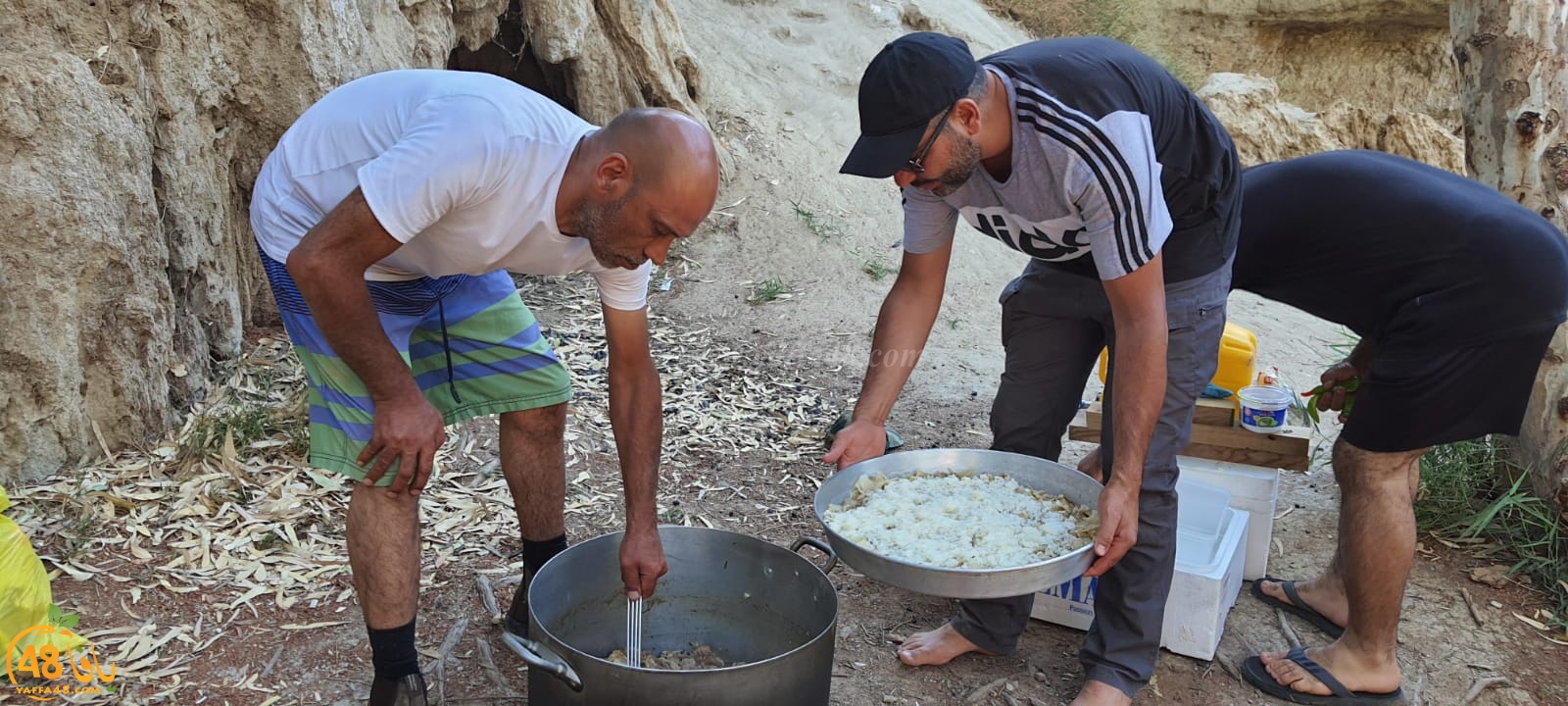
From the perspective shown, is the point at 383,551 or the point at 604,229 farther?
the point at 383,551

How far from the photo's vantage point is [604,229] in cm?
271

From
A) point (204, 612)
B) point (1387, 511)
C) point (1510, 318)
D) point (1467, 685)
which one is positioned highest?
point (1510, 318)

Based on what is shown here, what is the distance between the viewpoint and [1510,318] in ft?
10.6

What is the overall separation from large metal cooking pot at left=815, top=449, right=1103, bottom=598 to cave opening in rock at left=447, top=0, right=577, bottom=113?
498 cm

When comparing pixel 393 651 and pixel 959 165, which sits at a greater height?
pixel 959 165

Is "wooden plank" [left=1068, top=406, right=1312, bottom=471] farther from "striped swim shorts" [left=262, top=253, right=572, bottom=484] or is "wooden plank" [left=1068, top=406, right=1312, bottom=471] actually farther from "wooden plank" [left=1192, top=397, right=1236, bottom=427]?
"striped swim shorts" [left=262, top=253, right=572, bottom=484]

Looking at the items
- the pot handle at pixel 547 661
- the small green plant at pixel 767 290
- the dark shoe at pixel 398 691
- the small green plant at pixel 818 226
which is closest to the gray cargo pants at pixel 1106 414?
the pot handle at pixel 547 661

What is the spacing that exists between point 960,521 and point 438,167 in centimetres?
158

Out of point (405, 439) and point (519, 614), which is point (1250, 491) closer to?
point (519, 614)

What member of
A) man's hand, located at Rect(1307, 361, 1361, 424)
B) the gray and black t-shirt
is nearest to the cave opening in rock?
the gray and black t-shirt

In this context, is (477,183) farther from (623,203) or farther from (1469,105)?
(1469,105)

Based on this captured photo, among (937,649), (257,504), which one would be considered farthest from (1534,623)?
(257,504)

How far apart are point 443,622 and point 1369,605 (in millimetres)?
2888

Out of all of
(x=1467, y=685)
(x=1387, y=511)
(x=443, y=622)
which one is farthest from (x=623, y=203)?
(x=1467, y=685)
